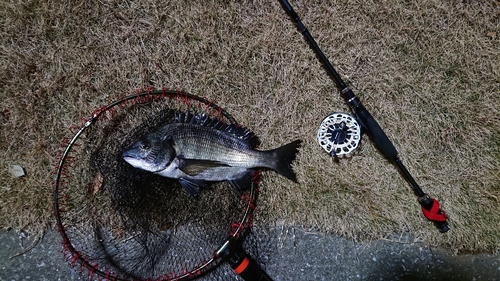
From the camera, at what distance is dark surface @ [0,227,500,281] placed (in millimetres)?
3066

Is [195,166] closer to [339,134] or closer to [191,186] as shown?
[191,186]

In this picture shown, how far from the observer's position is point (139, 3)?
3.18 meters

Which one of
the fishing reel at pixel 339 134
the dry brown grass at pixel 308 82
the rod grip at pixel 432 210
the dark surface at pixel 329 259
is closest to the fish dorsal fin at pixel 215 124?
the dry brown grass at pixel 308 82

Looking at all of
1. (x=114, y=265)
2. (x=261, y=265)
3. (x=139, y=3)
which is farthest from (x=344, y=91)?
(x=114, y=265)

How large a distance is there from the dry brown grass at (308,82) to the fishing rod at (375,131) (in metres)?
0.16

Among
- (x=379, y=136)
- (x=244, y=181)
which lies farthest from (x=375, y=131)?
(x=244, y=181)

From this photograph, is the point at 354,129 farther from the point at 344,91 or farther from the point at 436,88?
the point at 436,88

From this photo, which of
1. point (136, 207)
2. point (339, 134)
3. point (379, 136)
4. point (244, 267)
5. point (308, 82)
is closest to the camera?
point (244, 267)

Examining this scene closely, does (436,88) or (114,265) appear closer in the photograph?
(114,265)

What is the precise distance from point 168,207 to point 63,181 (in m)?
0.86

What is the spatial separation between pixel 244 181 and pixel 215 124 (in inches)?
18.7

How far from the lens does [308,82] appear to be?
3170 millimetres

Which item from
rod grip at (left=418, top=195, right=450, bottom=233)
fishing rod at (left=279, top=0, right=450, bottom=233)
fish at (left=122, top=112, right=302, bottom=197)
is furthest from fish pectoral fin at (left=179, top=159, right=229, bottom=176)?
rod grip at (left=418, top=195, right=450, bottom=233)

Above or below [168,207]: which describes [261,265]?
below
